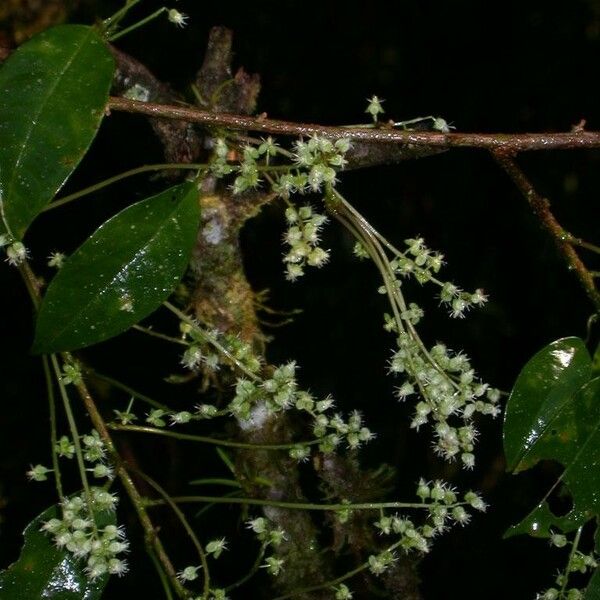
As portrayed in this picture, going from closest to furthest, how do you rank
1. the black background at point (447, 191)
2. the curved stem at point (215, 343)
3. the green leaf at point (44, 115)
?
the green leaf at point (44, 115) → the curved stem at point (215, 343) → the black background at point (447, 191)

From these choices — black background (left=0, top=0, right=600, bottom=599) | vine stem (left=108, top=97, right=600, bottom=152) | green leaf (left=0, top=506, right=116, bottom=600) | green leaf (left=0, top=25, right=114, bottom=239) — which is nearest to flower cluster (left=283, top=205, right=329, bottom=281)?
vine stem (left=108, top=97, right=600, bottom=152)

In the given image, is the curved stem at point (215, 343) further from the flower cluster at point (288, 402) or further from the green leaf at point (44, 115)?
the green leaf at point (44, 115)

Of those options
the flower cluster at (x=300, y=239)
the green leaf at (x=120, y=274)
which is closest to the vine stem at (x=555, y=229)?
the flower cluster at (x=300, y=239)

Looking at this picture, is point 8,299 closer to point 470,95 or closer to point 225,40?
point 225,40

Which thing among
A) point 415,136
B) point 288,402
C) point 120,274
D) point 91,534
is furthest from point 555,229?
point 91,534

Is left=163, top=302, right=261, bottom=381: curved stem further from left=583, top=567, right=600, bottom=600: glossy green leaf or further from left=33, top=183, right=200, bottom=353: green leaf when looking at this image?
left=583, top=567, right=600, bottom=600: glossy green leaf

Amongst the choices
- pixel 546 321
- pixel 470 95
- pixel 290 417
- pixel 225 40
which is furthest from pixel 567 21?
pixel 290 417
